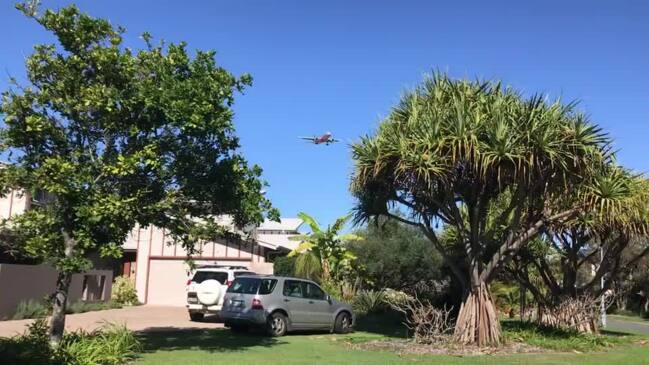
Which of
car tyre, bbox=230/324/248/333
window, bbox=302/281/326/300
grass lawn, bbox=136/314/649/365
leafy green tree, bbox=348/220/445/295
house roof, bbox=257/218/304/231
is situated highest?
house roof, bbox=257/218/304/231

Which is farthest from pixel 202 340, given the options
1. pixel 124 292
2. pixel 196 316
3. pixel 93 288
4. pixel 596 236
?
pixel 124 292

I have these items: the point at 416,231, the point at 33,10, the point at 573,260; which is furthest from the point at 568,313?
the point at 33,10

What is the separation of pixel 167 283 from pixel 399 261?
39.2ft

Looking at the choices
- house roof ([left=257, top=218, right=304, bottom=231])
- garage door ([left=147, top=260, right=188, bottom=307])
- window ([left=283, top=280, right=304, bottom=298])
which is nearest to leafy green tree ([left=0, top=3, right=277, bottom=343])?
window ([left=283, top=280, right=304, bottom=298])

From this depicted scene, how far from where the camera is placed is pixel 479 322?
50.2ft

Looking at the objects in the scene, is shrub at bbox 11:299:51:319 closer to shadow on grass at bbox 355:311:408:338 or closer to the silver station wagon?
the silver station wagon

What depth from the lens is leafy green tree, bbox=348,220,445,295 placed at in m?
28.7

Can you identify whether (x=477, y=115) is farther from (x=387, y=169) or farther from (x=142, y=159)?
(x=142, y=159)

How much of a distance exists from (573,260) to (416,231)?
9.83 meters

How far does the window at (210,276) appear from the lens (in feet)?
74.1

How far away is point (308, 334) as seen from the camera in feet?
62.0

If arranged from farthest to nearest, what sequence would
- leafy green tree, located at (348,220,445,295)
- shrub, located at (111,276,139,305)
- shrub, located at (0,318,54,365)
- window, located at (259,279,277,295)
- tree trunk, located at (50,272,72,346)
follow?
shrub, located at (111,276,139,305) → leafy green tree, located at (348,220,445,295) → window, located at (259,279,277,295) → tree trunk, located at (50,272,72,346) → shrub, located at (0,318,54,365)

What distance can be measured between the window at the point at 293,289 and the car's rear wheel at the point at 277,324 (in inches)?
26.6

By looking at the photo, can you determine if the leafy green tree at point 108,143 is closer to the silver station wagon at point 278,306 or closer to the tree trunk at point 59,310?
the tree trunk at point 59,310
